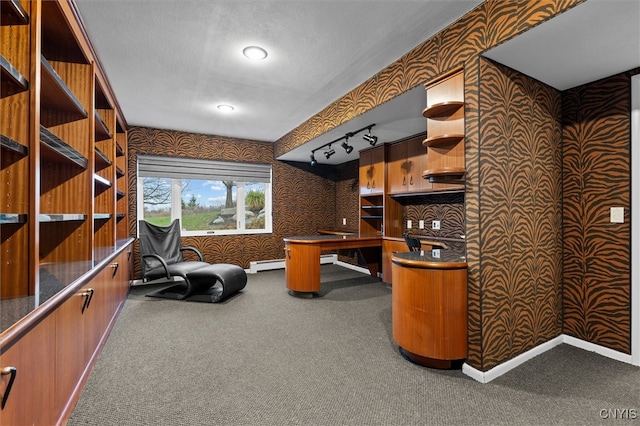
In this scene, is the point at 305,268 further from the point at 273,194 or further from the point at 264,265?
the point at 273,194

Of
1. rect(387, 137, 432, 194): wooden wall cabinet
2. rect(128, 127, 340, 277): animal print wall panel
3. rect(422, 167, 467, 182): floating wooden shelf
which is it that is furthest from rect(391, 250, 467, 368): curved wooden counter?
rect(128, 127, 340, 277): animal print wall panel

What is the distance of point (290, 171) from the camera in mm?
6555

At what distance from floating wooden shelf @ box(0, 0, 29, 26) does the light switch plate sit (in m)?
4.20

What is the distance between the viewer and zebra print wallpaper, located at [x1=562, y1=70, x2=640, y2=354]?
2457 millimetres

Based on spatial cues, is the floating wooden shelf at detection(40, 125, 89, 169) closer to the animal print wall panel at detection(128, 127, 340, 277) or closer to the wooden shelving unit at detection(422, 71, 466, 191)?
the wooden shelving unit at detection(422, 71, 466, 191)

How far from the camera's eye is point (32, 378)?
1296mm

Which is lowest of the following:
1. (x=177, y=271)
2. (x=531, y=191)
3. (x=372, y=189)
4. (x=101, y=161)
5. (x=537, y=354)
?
(x=537, y=354)

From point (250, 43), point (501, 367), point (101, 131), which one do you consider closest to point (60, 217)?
point (101, 131)

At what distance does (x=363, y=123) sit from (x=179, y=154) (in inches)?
139

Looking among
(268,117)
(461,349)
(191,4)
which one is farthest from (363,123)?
(461,349)

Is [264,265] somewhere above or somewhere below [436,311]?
below

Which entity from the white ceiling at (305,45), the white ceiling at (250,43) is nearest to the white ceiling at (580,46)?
the white ceiling at (305,45)

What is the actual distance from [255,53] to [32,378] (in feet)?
9.03

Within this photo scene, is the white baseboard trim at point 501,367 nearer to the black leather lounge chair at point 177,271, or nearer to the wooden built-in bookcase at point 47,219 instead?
the wooden built-in bookcase at point 47,219
